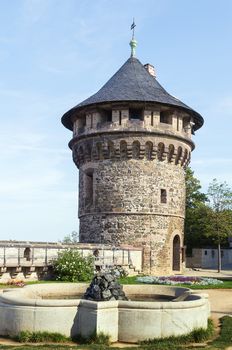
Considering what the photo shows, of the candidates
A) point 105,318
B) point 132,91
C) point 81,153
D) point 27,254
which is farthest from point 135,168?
point 105,318

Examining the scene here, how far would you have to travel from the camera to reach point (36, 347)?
291 inches

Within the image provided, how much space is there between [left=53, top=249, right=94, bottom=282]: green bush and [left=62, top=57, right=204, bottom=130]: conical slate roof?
869cm

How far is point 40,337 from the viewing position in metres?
7.95

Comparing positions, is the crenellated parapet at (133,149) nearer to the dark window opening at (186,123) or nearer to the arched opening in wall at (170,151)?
the arched opening in wall at (170,151)

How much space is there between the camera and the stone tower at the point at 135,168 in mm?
24062

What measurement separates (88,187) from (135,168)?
3.15 m

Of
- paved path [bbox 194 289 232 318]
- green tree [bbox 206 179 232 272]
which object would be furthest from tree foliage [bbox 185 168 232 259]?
paved path [bbox 194 289 232 318]

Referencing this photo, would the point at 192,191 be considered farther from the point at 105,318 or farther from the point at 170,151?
the point at 105,318

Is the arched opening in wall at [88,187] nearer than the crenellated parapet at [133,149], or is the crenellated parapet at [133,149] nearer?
the crenellated parapet at [133,149]

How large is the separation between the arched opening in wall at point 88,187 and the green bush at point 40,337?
57.2ft

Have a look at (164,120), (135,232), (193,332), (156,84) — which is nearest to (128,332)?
(193,332)

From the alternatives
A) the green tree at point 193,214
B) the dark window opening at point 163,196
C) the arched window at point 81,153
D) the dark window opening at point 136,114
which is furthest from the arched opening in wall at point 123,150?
the green tree at point 193,214

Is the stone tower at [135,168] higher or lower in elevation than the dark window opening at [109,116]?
→ lower

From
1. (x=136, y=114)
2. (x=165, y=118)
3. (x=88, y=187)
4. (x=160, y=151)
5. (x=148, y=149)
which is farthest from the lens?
(x=88, y=187)
